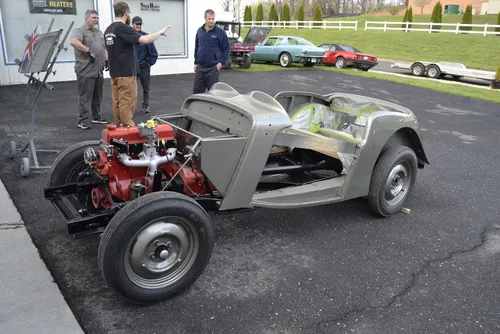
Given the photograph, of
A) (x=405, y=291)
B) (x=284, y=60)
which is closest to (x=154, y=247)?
(x=405, y=291)

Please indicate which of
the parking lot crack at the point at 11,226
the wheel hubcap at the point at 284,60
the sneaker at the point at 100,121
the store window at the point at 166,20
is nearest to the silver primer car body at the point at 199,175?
the parking lot crack at the point at 11,226

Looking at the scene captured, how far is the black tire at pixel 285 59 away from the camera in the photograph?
1975 centimetres

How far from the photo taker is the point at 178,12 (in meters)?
15.3

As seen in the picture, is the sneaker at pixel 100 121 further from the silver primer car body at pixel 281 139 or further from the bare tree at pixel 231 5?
the bare tree at pixel 231 5

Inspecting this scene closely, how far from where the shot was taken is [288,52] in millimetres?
19750

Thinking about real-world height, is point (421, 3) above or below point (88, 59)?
above

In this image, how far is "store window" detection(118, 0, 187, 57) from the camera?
1454 cm

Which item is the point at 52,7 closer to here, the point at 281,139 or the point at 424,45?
the point at 281,139

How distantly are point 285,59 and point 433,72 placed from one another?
274 inches

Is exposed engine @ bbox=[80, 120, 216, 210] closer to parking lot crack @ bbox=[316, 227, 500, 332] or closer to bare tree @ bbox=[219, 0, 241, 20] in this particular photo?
parking lot crack @ bbox=[316, 227, 500, 332]

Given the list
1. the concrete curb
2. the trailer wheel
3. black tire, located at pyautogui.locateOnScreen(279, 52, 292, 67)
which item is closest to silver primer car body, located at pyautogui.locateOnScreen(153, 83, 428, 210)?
the concrete curb

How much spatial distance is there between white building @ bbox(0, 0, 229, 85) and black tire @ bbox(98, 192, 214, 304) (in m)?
8.73

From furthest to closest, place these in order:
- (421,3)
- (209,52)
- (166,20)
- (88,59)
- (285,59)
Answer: (421,3) → (285,59) → (166,20) → (209,52) → (88,59)

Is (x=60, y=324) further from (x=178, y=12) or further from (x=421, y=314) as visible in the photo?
(x=178, y=12)
